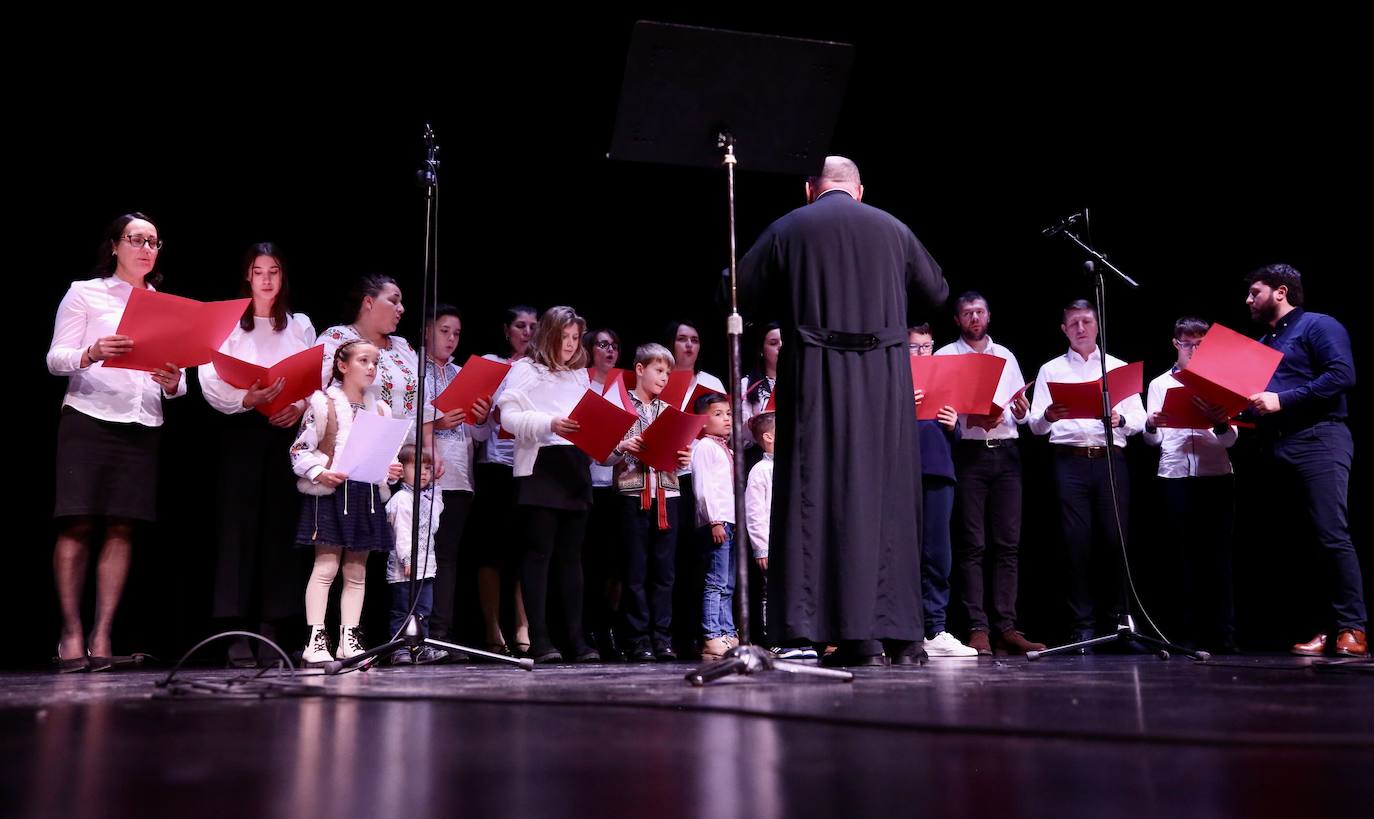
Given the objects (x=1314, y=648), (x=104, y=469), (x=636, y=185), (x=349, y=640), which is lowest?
(x=1314, y=648)

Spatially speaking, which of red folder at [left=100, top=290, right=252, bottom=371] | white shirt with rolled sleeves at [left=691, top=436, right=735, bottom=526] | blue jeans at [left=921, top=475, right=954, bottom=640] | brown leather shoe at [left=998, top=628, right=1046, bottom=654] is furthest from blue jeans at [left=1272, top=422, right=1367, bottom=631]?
red folder at [left=100, top=290, right=252, bottom=371]

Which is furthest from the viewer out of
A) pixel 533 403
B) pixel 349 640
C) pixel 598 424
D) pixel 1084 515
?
pixel 1084 515

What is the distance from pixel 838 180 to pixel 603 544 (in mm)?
2810

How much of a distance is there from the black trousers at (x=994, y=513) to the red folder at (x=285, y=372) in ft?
9.85

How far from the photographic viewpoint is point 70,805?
116cm

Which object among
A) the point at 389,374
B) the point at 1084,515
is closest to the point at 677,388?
the point at 389,374

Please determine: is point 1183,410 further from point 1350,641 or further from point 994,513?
point 1350,641

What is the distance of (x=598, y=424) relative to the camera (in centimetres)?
425

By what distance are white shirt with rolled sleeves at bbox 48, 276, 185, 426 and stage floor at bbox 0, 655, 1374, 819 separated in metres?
1.90

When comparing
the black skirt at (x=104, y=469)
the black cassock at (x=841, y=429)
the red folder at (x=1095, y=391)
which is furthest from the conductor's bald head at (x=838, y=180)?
the black skirt at (x=104, y=469)

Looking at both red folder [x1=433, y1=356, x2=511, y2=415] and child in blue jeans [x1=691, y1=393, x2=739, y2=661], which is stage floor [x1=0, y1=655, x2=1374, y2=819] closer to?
red folder [x1=433, y1=356, x2=511, y2=415]

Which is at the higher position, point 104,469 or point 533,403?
A: point 533,403

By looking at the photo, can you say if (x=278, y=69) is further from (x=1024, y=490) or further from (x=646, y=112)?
(x=1024, y=490)

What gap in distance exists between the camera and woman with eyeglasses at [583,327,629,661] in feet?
17.9
